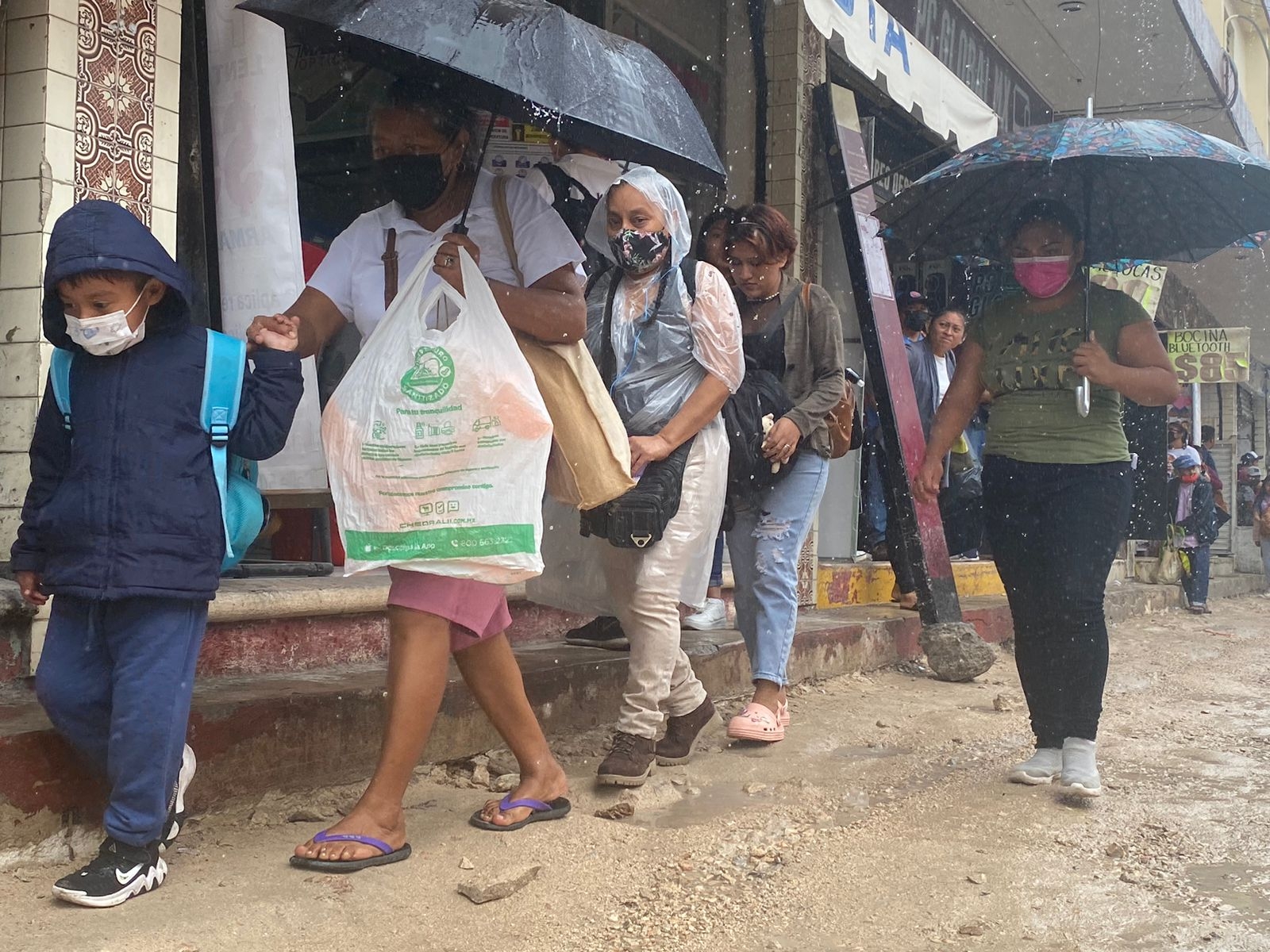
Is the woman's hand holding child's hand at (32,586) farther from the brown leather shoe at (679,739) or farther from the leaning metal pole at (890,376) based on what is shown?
the leaning metal pole at (890,376)

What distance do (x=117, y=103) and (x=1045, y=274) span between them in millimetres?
2960

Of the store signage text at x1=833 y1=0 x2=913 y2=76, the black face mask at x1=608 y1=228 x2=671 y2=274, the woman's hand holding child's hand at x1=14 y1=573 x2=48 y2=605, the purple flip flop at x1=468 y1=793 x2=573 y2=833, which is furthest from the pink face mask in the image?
the woman's hand holding child's hand at x1=14 y1=573 x2=48 y2=605

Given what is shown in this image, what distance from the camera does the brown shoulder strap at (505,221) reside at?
3213 millimetres

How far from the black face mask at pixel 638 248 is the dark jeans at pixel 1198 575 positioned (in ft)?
35.5

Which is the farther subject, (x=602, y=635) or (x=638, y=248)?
(x=602, y=635)

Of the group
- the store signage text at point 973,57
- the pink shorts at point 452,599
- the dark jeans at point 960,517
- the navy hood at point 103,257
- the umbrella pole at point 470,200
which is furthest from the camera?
the store signage text at point 973,57

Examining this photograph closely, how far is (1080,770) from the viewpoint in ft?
12.8

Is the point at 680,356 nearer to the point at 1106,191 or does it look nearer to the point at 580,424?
the point at 580,424

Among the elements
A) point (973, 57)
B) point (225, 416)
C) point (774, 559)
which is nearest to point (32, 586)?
point (225, 416)

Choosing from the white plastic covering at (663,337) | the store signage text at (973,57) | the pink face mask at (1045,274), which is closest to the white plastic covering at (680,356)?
the white plastic covering at (663,337)

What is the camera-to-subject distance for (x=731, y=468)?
4.32 m

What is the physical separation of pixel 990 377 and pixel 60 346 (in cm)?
286

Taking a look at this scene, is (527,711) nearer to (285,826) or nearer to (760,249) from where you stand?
(285,826)

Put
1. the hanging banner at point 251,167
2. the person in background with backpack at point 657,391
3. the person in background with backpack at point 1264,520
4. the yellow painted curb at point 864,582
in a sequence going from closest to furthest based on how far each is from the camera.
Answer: the person in background with backpack at point 657,391, the hanging banner at point 251,167, the yellow painted curb at point 864,582, the person in background with backpack at point 1264,520
